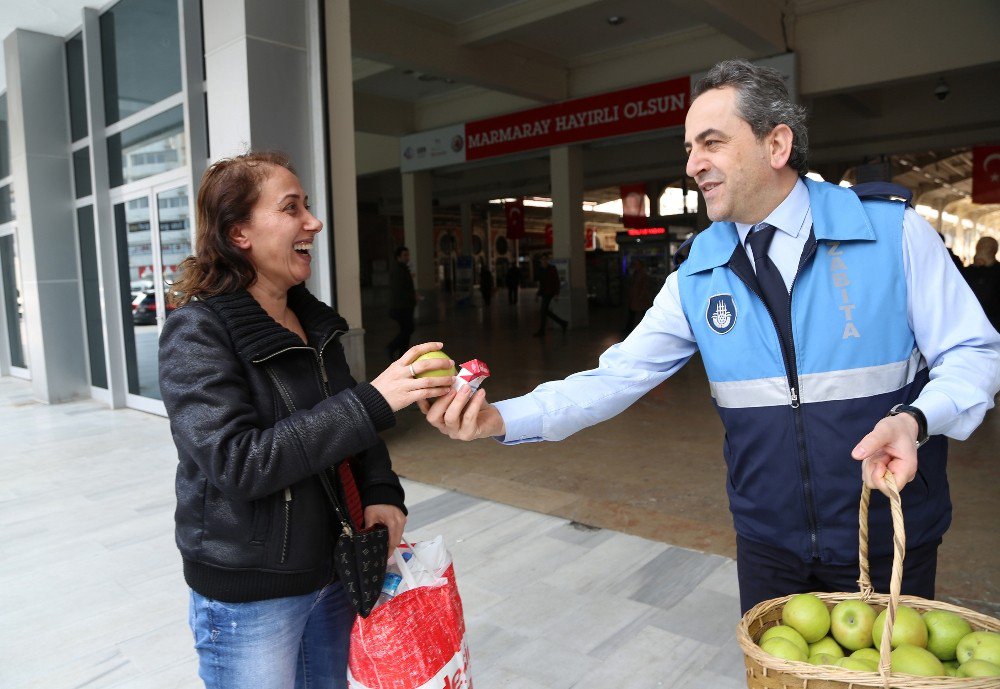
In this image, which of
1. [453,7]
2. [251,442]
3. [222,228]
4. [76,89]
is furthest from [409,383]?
[453,7]

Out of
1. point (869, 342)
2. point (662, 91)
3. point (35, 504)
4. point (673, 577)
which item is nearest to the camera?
point (869, 342)

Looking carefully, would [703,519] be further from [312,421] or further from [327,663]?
[312,421]

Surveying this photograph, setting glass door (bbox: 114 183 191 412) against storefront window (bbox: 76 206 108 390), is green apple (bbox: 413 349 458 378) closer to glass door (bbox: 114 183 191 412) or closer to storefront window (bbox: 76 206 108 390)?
glass door (bbox: 114 183 191 412)

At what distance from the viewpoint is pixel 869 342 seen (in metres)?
1.40

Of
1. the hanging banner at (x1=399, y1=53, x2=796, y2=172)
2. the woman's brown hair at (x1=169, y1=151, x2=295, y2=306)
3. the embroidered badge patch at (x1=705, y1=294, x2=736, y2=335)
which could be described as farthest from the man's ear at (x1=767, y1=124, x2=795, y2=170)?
the hanging banner at (x1=399, y1=53, x2=796, y2=172)

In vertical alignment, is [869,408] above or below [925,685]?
above

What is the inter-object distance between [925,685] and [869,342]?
682 millimetres

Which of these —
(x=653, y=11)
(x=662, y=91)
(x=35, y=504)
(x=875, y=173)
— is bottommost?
(x=35, y=504)

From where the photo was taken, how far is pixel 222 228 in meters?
1.48

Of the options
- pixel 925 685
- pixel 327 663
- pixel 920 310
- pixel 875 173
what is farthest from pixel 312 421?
pixel 875 173

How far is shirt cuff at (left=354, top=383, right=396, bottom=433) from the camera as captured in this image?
1315 mm

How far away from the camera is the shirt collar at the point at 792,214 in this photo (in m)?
1.51

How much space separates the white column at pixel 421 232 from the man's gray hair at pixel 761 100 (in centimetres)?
1435

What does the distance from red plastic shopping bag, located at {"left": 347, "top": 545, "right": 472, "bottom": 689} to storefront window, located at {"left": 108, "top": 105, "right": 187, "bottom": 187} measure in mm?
5765
